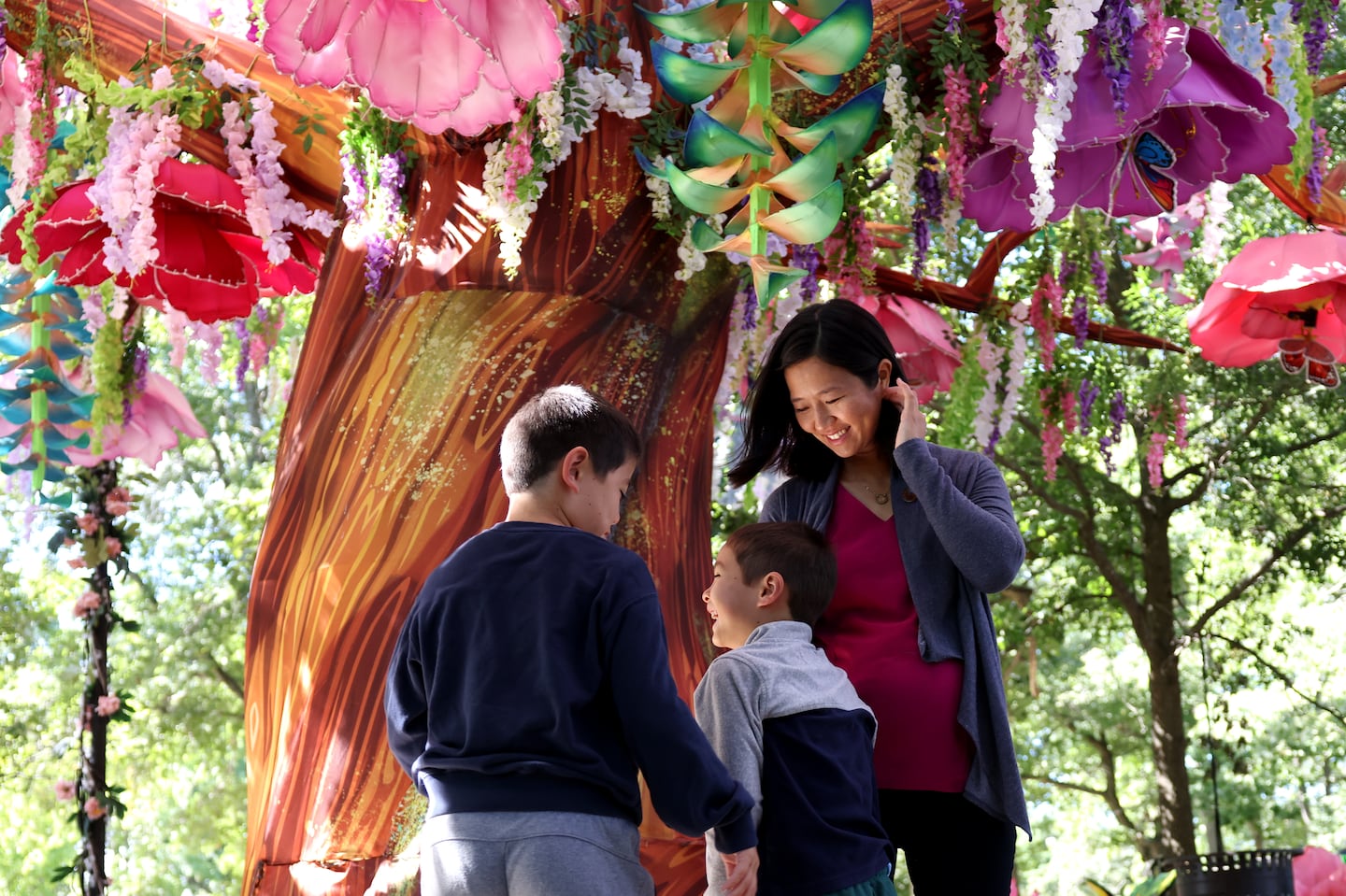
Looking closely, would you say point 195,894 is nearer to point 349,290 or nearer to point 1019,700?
point 1019,700

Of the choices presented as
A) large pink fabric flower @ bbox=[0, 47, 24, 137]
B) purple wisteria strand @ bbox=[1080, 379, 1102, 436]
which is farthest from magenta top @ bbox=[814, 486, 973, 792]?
purple wisteria strand @ bbox=[1080, 379, 1102, 436]

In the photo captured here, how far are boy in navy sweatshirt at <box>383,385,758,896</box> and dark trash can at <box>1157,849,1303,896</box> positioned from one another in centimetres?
307

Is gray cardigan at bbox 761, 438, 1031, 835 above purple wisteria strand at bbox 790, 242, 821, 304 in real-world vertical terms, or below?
below

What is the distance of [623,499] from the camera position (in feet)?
10.6

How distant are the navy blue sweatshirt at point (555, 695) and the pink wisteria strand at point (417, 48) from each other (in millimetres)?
966

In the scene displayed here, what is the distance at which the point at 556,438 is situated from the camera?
222 cm

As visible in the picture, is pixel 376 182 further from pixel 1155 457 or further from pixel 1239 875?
pixel 1155 457

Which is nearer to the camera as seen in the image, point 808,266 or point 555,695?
point 555,695

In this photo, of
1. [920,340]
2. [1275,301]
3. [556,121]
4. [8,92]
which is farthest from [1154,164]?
[8,92]

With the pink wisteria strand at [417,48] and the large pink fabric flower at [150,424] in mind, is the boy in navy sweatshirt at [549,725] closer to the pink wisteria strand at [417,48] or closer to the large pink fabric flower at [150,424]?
the pink wisteria strand at [417,48]

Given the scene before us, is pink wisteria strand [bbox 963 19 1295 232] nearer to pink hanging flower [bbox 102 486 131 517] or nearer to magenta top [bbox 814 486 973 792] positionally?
magenta top [bbox 814 486 973 792]

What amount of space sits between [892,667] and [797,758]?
0.89ft

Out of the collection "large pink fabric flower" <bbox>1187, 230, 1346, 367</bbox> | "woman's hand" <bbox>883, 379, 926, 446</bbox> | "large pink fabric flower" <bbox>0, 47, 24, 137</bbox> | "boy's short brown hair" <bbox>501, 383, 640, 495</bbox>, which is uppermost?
"large pink fabric flower" <bbox>0, 47, 24, 137</bbox>

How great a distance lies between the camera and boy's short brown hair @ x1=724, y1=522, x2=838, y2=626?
2.41m
